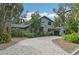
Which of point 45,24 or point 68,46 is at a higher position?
point 45,24

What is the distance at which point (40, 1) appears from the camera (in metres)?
21.8

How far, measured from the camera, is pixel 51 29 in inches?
858

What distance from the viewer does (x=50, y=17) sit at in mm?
21750

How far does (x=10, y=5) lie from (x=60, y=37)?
2.20 ft

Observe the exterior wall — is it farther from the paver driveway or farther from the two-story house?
the paver driveway

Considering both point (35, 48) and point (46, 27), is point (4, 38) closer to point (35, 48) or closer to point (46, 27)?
point (35, 48)

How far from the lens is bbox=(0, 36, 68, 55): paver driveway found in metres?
21.8

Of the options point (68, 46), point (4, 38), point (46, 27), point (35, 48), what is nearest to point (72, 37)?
point (68, 46)

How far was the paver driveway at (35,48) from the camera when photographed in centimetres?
2175

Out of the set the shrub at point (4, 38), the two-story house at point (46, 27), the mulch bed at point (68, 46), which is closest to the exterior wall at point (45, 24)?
the two-story house at point (46, 27)

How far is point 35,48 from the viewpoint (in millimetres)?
21781

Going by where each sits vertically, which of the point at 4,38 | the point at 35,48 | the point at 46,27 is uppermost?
the point at 46,27

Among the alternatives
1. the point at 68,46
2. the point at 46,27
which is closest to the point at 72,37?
the point at 68,46

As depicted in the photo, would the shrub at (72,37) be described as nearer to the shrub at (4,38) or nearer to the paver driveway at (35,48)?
the paver driveway at (35,48)
